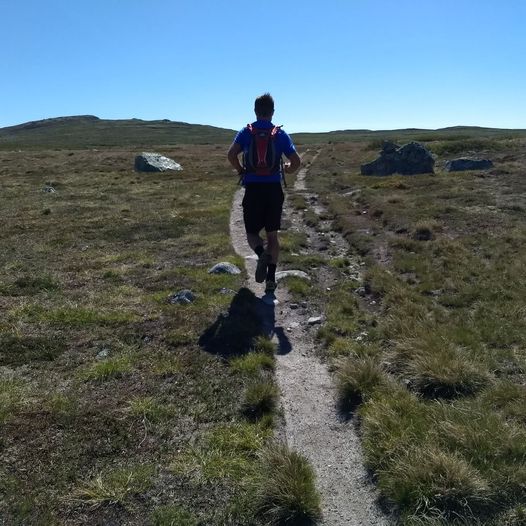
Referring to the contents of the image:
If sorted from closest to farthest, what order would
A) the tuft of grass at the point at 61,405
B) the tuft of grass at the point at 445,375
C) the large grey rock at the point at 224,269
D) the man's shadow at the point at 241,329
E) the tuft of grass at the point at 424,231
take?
the tuft of grass at the point at 61,405 < the tuft of grass at the point at 445,375 < the man's shadow at the point at 241,329 < the large grey rock at the point at 224,269 < the tuft of grass at the point at 424,231

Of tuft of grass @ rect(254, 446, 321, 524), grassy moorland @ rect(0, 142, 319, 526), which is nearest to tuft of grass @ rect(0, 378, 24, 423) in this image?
grassy moorland @ rect(0, 142, 319, 526)

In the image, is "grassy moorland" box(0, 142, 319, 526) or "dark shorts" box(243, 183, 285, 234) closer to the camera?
"grassy moorland" box(0, 142, 319, 526)

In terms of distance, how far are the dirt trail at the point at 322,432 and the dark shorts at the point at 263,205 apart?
2.11 m

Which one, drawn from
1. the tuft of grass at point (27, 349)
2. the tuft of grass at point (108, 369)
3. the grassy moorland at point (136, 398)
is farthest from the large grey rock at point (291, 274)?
the tuft of grass at point (27, 349)

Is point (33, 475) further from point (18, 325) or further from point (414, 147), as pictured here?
point (414, 147)

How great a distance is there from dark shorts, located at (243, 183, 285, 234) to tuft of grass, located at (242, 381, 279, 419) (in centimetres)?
434

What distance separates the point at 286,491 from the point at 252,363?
9.30 ft

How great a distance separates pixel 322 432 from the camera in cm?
584

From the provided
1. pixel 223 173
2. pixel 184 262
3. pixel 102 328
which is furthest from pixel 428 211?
pixel 223 173

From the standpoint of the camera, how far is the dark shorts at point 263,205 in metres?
10.0

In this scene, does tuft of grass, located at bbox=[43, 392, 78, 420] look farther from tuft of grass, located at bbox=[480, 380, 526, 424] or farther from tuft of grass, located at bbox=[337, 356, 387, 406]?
tuft of grass, located at bbox=[480, 380, 526, 424]

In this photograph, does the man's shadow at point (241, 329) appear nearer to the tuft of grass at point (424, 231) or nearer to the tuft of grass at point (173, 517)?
the tuft of grass at point (173, 517)

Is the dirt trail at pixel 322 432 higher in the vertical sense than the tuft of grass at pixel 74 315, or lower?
lower

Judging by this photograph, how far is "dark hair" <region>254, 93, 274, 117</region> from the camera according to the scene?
9344mm
